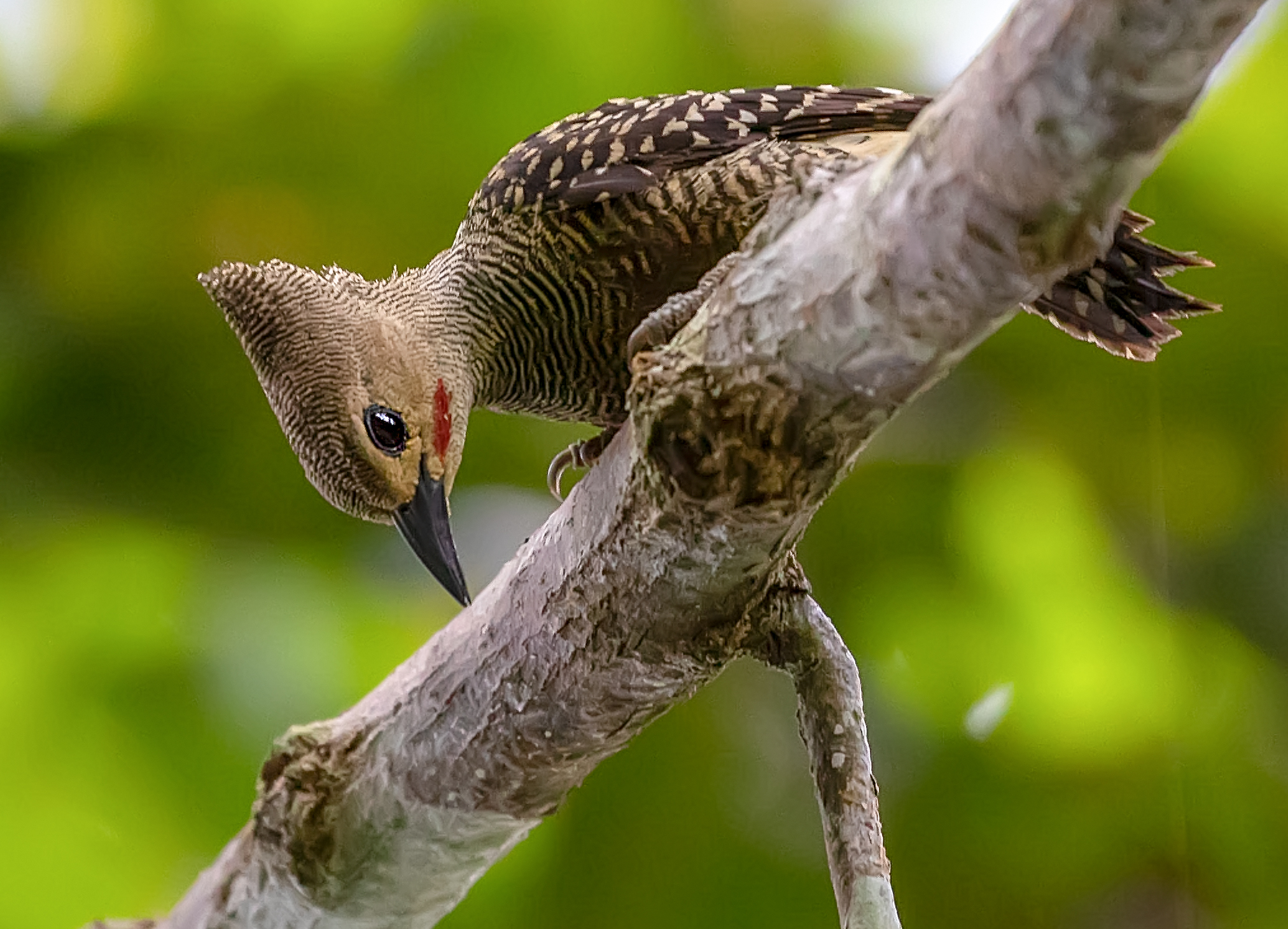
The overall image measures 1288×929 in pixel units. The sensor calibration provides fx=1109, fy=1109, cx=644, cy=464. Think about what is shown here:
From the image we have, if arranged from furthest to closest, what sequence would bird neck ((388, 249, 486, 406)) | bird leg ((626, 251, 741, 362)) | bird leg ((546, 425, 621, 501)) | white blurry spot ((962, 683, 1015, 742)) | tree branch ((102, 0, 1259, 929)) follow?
1. white blurry spot ((962, 683, 1015, 742))
2. bird leg ((546, 425, 621, 501))
3. bird neck ((388, 249, 486, 406))
4. bird leg ((626, 251, 741, 362))
5. tree branch ((102, 0, 1259, 929))

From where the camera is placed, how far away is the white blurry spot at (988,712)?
6.77ft

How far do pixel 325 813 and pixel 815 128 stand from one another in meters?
0.94

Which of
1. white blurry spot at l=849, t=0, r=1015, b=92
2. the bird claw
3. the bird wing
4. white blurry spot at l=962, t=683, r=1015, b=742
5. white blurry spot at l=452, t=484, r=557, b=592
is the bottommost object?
white blurry spot at l=962, t=683, r=1015, b=742

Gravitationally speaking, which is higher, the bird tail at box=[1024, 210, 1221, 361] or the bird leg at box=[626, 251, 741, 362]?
the bird leg at box=[626, 251, 741, 362]

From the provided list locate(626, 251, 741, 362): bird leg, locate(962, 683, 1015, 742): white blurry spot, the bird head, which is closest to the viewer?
locate(626, 251, 741, 362): bird leg

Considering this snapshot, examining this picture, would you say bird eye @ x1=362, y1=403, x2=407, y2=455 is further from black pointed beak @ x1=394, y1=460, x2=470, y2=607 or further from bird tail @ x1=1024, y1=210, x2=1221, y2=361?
bird tail @ x1=1024, y1=210, x2=1221, y2=361

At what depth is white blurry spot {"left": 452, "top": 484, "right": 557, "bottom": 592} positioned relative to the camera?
197 centimetres

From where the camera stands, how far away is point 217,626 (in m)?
2.02

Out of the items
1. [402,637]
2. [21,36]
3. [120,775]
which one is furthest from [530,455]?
[21,36]

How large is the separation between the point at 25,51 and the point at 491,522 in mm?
1166

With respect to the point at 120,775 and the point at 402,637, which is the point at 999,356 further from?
the point at 120,775

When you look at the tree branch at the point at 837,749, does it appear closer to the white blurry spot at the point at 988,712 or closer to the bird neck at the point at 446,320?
the bird neck at the point at 446,320

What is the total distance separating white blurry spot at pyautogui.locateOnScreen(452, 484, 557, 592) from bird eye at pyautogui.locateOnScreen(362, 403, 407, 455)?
777mm

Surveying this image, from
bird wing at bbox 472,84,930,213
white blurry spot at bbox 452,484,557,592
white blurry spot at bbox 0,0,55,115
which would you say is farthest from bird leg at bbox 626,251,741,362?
white blurry spot at bbox 0,0,55,115
